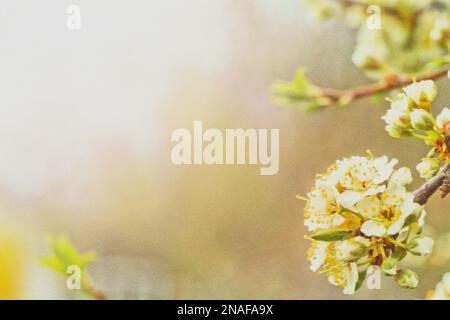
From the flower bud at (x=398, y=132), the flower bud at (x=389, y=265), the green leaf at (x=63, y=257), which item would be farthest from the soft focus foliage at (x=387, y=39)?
the green leaf at (x=63, y=257)

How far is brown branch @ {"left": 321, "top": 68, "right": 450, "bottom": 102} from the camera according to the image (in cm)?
110

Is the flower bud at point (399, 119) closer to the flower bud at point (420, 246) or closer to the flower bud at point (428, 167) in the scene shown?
the flower bud at point (428, 167)

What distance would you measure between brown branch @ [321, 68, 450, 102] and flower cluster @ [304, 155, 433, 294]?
13 centimetres

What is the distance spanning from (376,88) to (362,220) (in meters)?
0.27

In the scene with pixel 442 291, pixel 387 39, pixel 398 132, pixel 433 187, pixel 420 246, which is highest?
pixel 387 39

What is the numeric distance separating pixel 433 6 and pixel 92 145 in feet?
2.37

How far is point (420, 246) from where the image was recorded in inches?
42.5

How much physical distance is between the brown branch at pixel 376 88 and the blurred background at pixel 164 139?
0.02 meters

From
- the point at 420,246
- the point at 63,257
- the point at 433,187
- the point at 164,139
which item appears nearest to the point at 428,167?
the point at 433,187

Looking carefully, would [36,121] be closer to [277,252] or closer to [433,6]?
[277,252]

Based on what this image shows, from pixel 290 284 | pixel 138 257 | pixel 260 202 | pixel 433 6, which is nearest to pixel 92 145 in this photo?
pixel 138 257

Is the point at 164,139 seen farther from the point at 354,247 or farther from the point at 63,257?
the point at 354,247

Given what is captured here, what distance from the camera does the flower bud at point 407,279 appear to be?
1.12 metres
